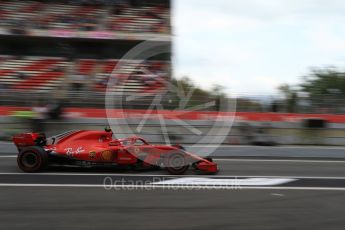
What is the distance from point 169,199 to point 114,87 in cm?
1166

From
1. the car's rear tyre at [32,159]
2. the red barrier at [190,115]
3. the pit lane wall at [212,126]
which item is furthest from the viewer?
the red barrier at [190,115]

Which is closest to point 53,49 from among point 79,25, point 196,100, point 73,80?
point 79,25

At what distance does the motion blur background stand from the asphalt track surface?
478cm

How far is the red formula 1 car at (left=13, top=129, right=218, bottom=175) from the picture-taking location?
353 inches

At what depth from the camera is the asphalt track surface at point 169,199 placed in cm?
578

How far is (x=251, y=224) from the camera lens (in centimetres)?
575

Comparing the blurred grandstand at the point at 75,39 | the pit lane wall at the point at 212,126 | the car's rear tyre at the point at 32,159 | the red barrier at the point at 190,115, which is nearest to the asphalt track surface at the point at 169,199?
the car's rear tyre at the point at 32,159

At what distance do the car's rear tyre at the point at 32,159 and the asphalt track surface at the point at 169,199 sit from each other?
20cm

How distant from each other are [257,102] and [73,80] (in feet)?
31.4

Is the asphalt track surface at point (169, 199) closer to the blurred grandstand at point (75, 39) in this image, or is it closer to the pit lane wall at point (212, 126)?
the pit lane wall at point (212, 126)

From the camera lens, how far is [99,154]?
899 centimetres

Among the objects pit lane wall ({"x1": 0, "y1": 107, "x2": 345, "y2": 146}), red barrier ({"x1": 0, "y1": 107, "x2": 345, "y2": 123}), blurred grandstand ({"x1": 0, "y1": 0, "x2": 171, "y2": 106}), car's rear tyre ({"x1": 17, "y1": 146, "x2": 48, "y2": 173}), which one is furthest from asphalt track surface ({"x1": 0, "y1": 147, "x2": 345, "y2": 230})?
blurred grandstand ({"x1": 0, "y1": 0, "x2": 171, "y2": 106})

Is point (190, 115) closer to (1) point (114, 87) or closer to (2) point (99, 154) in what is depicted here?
(1) point (114, 87)

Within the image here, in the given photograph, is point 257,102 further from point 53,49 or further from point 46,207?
point 53,49
